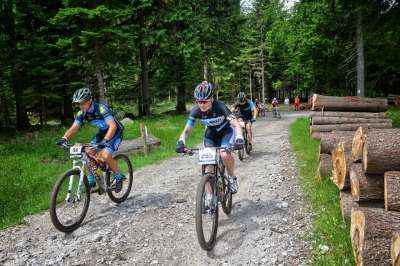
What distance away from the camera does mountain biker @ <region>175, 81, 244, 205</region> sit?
16.2 feet

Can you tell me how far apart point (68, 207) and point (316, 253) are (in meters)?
4.31

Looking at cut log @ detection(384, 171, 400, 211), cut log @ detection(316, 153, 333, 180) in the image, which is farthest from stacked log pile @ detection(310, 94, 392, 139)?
cut log @ detection(384, 171, 400, 211)

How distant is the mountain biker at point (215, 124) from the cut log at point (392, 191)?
2.08 meters

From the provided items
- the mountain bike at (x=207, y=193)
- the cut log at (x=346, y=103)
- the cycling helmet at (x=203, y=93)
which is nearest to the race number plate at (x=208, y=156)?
the mountain bike at (x=207, y=193)

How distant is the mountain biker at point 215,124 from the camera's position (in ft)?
16.2

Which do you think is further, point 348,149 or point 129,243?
point 348,149

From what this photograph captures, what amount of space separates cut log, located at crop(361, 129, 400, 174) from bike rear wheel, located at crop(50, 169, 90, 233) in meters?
4.80

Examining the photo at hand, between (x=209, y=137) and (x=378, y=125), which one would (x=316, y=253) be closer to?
(x=209, y=137)

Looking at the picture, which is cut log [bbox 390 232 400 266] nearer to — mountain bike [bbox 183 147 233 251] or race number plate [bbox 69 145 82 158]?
mountain bike [bbox 183 147 233 251]

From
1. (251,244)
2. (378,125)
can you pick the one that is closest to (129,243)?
(251,244)

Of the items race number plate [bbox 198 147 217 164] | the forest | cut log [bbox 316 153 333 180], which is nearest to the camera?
race number plate [bbox 198 147 217 164]

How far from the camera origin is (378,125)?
11.4 m

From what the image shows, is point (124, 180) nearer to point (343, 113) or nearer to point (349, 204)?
point (349, 204)

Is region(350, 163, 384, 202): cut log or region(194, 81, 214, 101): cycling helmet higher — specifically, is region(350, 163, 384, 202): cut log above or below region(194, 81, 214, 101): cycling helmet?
below
